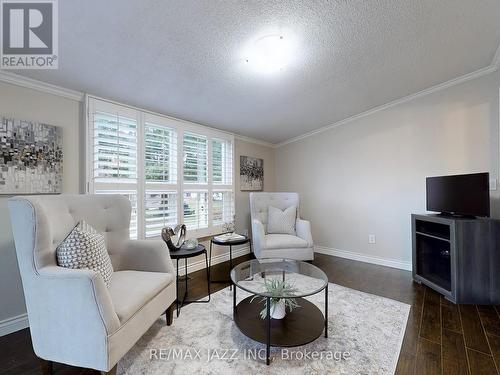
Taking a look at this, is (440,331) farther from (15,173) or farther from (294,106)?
(15,173)

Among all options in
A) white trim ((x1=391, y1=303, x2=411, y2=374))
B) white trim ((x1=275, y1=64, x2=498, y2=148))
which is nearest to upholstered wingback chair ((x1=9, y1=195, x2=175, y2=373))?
white trim ((x1=391, y1=303, x2=411, y2=374))

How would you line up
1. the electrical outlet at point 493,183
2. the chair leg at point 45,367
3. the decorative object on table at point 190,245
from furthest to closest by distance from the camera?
the electrical outlet at point 493,183 < the decorative object on table at point 190,245 < the chair leg at point 45,367

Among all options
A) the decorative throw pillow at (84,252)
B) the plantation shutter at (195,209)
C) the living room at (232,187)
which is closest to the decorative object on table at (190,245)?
the living room at (232,187)

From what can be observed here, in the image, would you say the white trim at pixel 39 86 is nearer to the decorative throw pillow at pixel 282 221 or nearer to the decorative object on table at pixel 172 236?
the decorative object on table at pixel 172 236

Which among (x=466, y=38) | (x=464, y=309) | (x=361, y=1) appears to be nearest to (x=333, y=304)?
(x=464, y=309)

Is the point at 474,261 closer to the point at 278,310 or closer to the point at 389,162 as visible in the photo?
the point at 389,162

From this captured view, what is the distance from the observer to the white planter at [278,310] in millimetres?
1662

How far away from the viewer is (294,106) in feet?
10.0

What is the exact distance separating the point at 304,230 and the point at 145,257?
2155mm

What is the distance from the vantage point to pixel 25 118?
6.12ft

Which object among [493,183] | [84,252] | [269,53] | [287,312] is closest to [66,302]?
[84,252]

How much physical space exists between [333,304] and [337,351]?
66 centimetres

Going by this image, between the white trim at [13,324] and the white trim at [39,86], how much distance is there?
1.83m

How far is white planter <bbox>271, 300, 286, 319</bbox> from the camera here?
166cm
